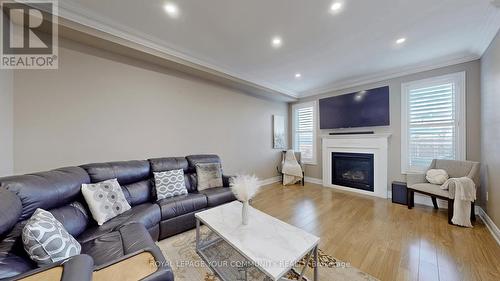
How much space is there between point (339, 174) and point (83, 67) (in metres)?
5.36

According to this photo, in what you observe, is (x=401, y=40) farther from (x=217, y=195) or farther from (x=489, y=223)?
(x=217, y=195)

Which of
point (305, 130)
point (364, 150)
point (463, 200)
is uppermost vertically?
point (305, 130)

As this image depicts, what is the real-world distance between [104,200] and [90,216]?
0.59ft

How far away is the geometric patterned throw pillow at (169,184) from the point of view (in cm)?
248

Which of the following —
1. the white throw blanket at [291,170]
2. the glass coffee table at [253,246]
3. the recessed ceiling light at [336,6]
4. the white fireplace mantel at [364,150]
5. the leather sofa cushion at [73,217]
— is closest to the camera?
the glass coffee table at [253,246]

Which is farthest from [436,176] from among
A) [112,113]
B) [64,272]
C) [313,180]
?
[112,113]

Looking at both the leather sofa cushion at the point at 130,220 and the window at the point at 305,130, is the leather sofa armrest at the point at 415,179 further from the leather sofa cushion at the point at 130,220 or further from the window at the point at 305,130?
the leather sofa cushion at the point at 130,220

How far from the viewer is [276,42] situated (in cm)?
271

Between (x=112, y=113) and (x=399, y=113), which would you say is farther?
(x=399, y=113)

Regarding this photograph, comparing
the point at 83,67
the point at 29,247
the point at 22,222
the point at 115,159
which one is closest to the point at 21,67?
the point at 83,67

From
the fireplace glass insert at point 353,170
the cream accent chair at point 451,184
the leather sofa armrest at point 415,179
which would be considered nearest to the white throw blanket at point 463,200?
the cream accent chair at point 451,184

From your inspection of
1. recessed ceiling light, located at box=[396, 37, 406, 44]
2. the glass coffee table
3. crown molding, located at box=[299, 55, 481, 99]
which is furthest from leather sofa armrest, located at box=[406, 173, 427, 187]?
the glass coffee table

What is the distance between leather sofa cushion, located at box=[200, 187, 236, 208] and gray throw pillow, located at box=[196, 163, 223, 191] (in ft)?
0.33

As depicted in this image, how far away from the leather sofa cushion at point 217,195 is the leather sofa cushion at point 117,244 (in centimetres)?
106
